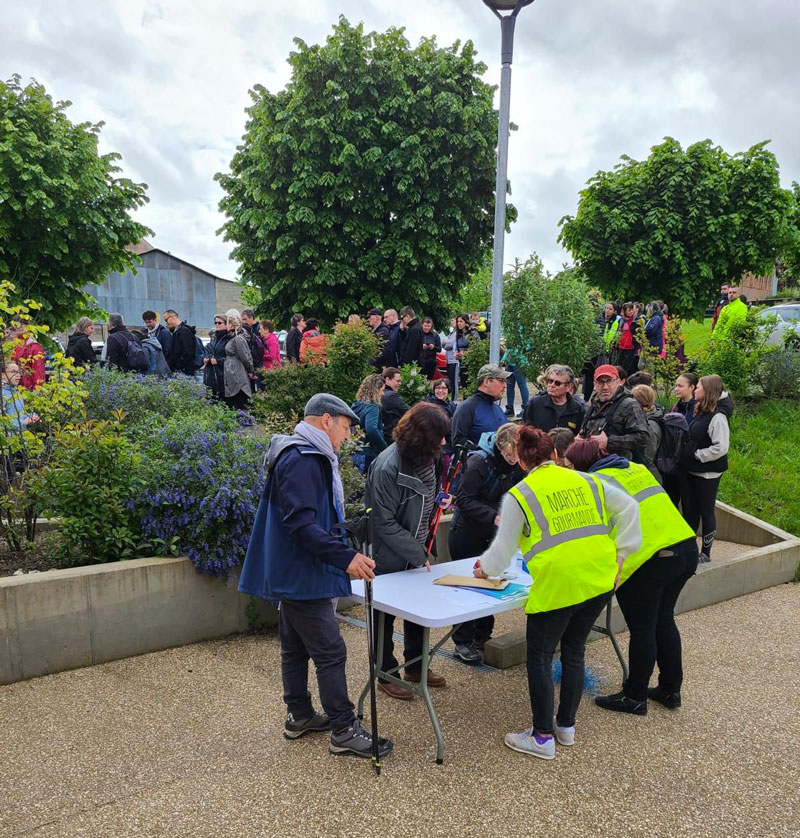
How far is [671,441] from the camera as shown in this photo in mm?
6559

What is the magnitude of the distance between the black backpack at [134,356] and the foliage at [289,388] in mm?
2068

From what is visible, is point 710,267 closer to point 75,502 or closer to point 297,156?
point 297,156

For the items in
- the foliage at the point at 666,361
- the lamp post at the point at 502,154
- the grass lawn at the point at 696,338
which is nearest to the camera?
the lamp post at the point at 502,154

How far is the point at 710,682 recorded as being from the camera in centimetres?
493

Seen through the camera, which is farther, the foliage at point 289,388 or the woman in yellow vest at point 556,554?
the foliage at point 289,388

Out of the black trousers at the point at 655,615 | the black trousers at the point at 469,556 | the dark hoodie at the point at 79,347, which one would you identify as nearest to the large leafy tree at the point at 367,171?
the dark hoodie at the point at 79,347

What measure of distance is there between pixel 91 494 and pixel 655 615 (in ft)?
12.2

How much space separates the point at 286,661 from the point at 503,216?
645 cm

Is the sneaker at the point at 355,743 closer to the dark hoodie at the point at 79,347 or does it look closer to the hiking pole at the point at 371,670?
the hiking pole at the point at 371,670

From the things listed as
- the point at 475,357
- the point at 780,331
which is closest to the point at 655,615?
the point at 475,357

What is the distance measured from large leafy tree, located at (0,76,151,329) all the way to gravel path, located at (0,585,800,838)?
391 inches

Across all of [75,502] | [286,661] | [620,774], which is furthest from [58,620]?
[620,774]

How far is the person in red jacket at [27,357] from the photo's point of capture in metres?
5.39

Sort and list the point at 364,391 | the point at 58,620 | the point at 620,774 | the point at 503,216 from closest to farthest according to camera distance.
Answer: the point at 620,774
the point at 58,620
the point at 364,391
the point at 503,216
